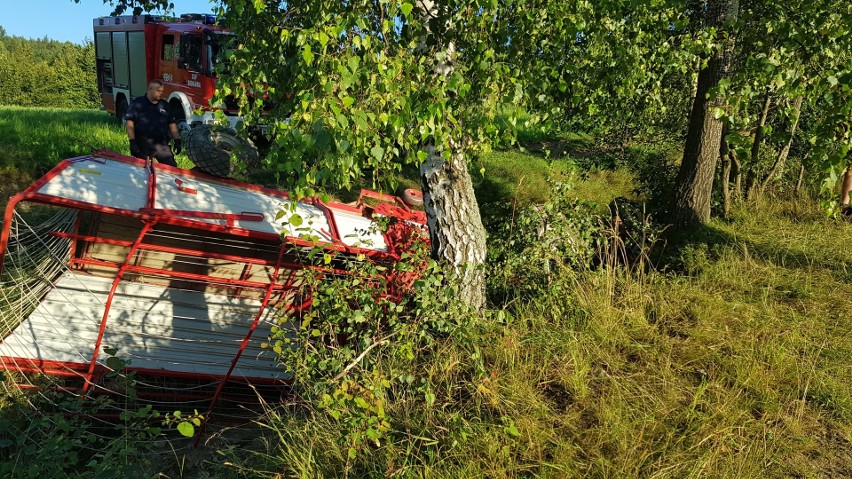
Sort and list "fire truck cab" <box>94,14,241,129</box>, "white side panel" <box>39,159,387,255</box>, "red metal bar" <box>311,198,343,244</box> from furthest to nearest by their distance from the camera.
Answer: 1. "fire truck cab" <box>94,14,241,129</box>
2. "red metal bar" <box>311,198,343,244</box>
3. "white side panel" <box>39,159,387,255</box>

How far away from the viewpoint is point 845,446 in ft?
11.1

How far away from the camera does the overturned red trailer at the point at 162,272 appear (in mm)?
4652

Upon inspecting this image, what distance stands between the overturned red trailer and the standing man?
1910 millimetres

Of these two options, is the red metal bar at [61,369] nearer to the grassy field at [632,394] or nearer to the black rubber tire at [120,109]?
the grassy field at [632,394]

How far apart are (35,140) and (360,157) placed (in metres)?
8.98

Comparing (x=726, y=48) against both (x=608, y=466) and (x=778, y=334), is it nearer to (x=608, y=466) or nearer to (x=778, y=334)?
(x=778, y=334)

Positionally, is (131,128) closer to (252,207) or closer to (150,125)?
A: (150,125)

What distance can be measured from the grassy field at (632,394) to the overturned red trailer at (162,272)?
1036 mm

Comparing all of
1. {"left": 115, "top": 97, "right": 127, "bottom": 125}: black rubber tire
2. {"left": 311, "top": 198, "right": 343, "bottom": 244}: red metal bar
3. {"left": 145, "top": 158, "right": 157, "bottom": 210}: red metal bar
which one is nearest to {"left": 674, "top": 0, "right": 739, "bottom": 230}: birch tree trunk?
{"left": 311, "top": 198, "right": 343, "bottom": 244}: red metal bar

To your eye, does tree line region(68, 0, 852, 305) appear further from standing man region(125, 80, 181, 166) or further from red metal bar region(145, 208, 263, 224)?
standing man region(125, 80, 181, 166)

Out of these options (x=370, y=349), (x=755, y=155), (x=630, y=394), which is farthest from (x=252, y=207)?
(x=755, y=155)

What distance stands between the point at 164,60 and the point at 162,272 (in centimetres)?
1018

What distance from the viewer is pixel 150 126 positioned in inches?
285

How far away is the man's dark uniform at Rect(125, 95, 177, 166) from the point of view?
7.19 meters
